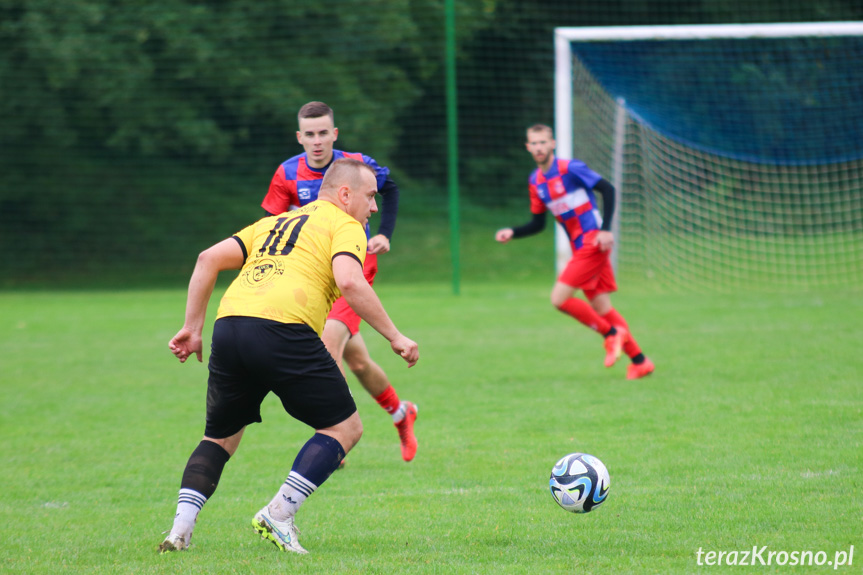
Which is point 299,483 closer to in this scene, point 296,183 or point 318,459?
point 318,459

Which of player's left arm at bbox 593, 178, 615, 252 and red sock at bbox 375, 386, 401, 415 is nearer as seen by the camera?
red sock at bbox 375, 386, 401, 415

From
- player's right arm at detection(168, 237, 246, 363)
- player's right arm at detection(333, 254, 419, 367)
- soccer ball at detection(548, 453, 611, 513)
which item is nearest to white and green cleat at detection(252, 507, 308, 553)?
player's right arm at detection(168, 237, 246, 363)

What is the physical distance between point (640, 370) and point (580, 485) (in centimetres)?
412

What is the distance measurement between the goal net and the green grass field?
562cm

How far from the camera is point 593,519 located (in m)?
4.34

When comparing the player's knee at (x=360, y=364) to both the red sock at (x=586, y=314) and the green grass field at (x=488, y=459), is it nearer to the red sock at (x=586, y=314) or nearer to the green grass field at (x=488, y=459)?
the green grass field at (x=488, y=459)

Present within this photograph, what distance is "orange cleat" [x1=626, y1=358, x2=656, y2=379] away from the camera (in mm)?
8141

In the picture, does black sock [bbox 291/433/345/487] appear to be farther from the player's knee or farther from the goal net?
the goal net

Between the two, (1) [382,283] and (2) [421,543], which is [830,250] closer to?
(1) [382,283]

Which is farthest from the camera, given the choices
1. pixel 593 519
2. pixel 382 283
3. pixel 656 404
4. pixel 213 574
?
pixel 382 283

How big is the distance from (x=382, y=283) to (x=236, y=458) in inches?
544

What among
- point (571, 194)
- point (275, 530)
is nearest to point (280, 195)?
point (275, 530)

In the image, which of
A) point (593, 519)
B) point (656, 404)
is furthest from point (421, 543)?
point (656, 404)

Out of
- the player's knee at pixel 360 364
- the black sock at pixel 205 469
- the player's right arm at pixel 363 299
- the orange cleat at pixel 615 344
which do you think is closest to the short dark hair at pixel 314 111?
the player's knee at pixel 360 364
